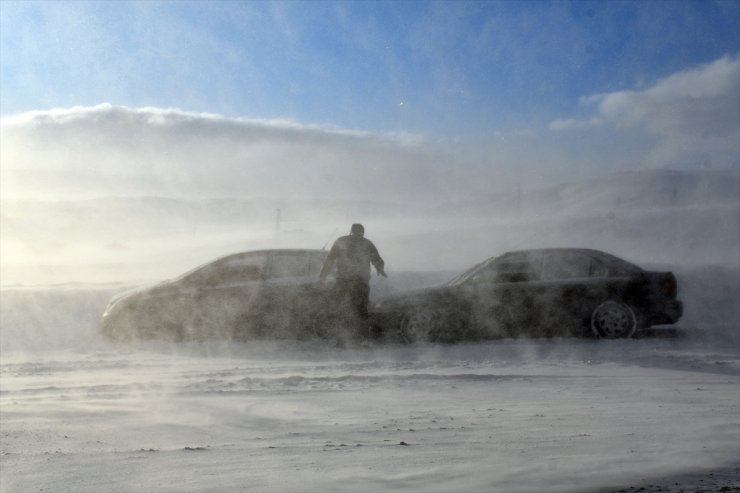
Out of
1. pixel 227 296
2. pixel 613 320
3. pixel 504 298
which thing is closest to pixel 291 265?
pixel 227 296

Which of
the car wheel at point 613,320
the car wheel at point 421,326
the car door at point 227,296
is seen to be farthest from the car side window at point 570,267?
the car door at point 227,296

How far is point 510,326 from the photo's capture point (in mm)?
10516

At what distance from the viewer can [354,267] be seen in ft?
35.0

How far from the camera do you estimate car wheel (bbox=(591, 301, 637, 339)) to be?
33.9ft

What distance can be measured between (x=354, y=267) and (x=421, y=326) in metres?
1.12

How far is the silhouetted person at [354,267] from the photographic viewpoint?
35.0ft

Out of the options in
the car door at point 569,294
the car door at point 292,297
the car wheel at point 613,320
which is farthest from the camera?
the car door at point 292,297

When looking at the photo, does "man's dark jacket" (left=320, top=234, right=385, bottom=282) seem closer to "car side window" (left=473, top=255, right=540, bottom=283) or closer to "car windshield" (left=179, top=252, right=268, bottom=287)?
"car windshield" (left=179, top=252, right=268, bottom=287)

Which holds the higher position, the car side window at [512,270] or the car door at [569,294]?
the car side window at [512,270]

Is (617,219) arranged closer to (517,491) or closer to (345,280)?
(345,280)

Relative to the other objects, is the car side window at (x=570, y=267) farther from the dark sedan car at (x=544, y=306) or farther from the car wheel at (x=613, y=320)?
the car wheel at (x=613, y=320)

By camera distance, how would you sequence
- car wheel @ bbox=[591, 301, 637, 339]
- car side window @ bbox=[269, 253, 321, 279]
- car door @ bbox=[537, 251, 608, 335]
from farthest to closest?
car side window @ bbox=[269, 253, 321, 279] → car door @ bbox=[537, 251, 608, 335] → car wheel @ bbox=[591, 301, 637, 339]

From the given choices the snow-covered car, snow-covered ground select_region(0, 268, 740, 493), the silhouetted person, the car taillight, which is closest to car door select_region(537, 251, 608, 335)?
snow-covered ground select_region(0, 268, 740, 493)

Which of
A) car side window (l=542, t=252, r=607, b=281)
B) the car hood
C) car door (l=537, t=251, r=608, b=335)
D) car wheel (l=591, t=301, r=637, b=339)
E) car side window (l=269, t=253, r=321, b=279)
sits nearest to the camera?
car wheel (l=591, t=301, r=637, b=339)
